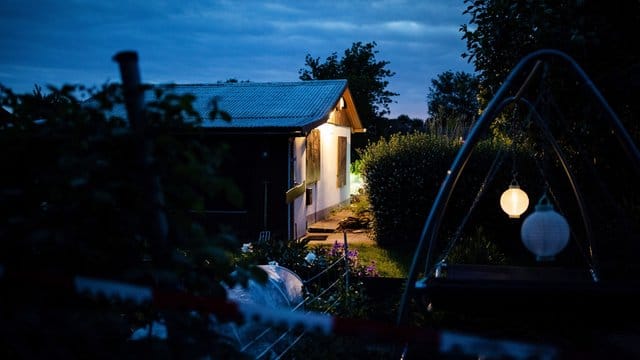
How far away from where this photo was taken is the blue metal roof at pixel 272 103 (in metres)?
12.8

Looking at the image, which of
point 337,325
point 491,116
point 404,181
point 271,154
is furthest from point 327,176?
point 337,325

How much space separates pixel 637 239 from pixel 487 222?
13.0ft

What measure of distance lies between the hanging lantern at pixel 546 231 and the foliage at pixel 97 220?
2.67m

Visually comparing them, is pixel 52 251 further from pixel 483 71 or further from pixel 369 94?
pixel 369 94

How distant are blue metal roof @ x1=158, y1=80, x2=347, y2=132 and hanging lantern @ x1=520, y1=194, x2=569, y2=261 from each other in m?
8.35

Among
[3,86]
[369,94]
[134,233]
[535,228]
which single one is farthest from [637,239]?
[369,94]

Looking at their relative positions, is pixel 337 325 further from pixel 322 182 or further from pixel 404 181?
pixel 322 182

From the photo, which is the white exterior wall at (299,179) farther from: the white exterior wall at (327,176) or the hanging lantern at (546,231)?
the hanging lantern at (546,231)

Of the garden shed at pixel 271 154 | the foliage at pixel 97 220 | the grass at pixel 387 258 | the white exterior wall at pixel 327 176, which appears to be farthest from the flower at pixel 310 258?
the white exterior wall at pixel 327 176

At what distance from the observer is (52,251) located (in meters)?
A: 2.58

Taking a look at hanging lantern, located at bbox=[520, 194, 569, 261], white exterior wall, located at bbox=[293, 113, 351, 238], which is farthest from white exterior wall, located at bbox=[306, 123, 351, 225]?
hanging lantern, located at bbox=[520, 194, 569, 261]

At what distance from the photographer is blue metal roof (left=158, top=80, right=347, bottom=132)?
12.8 meters

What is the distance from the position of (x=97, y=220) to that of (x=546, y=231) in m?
3.27

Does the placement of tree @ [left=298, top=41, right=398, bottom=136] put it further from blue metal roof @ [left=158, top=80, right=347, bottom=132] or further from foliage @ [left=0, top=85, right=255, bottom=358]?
foliage @ [left=0, top=85, right=255, bottom=358]
